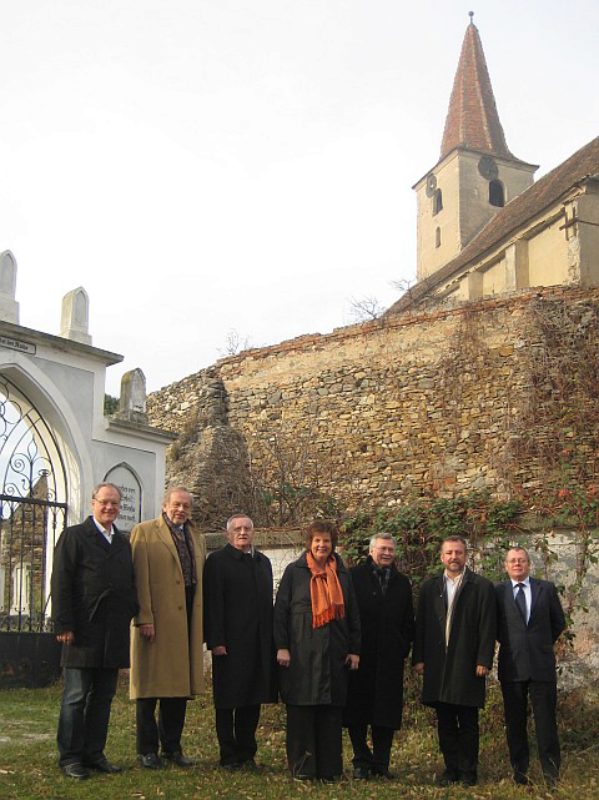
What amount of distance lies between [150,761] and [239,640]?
92 centimetres

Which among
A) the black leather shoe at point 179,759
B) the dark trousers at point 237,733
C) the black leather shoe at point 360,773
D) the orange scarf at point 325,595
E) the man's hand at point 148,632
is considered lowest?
the black leather shoe at point 360,773

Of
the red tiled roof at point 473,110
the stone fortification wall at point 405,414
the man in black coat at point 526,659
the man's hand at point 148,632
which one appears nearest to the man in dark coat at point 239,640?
the man's hand at point 148,632

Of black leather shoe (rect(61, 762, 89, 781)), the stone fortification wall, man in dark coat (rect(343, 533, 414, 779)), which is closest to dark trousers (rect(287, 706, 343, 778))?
man in dark coat (rect(343, 533, 414, 779))

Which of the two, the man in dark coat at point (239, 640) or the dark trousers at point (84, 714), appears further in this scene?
the man in dark coat at point (239, 640)

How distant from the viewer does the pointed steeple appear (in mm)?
40281

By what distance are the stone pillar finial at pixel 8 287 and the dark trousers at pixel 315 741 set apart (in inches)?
215

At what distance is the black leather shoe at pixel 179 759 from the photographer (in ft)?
20.8

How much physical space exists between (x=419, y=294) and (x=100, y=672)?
22.1 meters

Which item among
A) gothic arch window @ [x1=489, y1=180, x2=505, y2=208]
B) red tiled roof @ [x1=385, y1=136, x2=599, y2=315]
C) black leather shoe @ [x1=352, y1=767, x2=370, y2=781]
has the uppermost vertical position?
gothic arch window @ [x1=489, y1=180, x2=505, y2=208]

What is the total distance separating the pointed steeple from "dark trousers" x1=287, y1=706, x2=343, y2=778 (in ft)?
118

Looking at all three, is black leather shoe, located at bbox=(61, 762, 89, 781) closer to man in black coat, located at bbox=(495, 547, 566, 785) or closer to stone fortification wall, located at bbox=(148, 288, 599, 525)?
man in black coat, located at bbox=(495, 547, 566, 785)

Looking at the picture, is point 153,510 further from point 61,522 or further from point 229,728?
point 229,728

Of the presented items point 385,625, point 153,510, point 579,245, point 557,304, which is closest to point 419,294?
point 579,245

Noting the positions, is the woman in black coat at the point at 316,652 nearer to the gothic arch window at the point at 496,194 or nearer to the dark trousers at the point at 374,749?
the dark trousers at the point at 374,749
